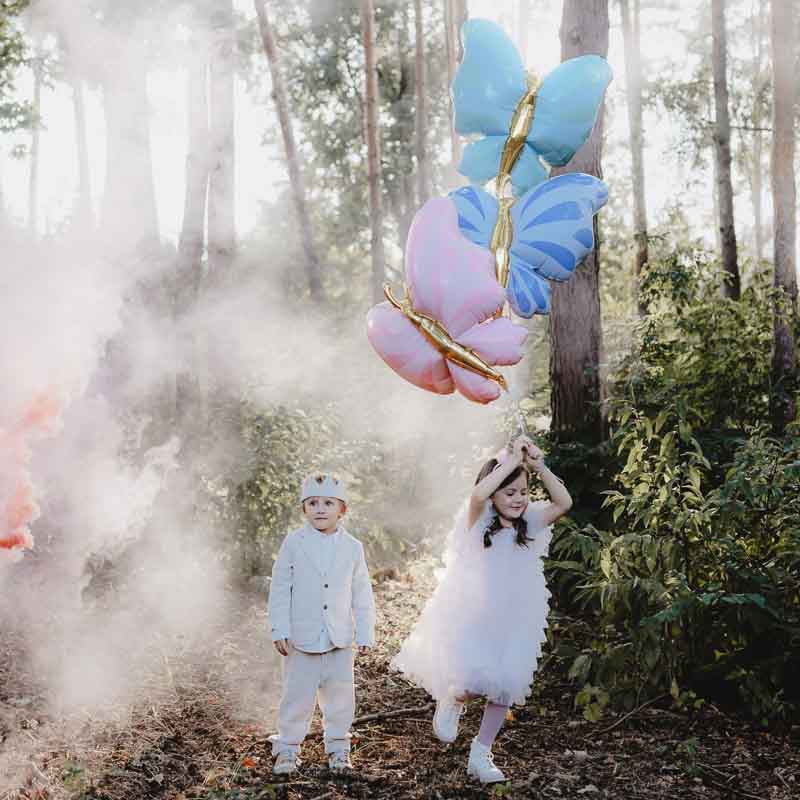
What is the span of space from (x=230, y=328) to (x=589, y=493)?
407 centimetres

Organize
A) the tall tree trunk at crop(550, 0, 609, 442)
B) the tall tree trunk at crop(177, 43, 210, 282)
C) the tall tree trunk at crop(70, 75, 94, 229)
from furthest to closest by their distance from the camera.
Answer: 1. the tall tree trunk at crop(70, 75, 94, 229)
2. the tall tree trunk at crop(177, 43, 210, 282)
3. the tall tree trunk at crop(550, 0, 609, 442)

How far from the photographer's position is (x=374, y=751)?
15.3 ft

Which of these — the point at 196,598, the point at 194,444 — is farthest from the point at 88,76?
the point at 196,598

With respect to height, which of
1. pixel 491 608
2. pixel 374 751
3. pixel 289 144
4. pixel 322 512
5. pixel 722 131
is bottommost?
pixel 374 751

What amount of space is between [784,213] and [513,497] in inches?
271

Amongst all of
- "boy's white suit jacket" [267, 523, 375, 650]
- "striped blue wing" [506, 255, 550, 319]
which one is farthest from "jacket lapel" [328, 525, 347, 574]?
"striped blue wing" [506, 255, 550, 319]

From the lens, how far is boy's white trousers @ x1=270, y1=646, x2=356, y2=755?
430 cm

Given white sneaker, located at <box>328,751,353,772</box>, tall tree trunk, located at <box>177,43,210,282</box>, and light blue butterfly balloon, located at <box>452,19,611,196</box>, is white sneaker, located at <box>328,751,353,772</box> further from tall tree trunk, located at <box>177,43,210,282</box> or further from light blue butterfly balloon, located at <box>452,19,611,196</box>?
tall tree trunk, located at <box>177,43,210,282</box>

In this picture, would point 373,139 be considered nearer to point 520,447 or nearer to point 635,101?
point 635,101

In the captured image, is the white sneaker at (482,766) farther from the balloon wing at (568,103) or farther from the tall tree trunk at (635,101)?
the tall tree trunk at (635,101)

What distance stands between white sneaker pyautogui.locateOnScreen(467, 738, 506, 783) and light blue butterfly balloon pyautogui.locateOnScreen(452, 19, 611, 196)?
7.97ft

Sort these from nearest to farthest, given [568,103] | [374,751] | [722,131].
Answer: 1. [568,103]
2. [374,751]
3. [722,131]

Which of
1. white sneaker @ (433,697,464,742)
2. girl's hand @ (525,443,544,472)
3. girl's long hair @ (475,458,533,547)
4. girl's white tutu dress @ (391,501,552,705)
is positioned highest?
girl's hand @ (525,443,544,472)

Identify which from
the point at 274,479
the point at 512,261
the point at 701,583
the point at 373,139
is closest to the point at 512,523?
the point at 512,261
